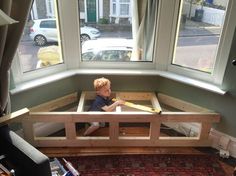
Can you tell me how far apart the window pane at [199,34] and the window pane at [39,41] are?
1123mm

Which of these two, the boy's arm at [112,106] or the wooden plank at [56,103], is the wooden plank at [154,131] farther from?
the wooden plank at [56,103]

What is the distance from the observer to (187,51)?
211 cm

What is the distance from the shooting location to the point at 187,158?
198 cm

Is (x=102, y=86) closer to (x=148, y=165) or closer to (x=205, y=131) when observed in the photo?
(x=148, y=165)

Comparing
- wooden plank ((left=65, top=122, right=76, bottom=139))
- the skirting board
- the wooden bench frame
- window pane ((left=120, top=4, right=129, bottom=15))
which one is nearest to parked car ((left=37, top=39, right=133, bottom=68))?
window pane ((left=120, top=4, right=129, bottom=15))

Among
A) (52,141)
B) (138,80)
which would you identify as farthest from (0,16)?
(138,80)

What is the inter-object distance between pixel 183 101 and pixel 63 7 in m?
1.37

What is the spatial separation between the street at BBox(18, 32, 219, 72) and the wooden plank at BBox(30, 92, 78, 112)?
34cm

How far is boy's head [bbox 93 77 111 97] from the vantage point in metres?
2.06

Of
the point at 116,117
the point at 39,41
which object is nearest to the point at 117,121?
the point at 116,117

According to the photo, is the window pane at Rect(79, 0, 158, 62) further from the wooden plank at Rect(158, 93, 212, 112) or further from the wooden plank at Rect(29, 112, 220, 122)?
the wooden plank at Rect(29, 112, 220, 122)

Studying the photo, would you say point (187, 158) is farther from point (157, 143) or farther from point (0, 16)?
point (0, 16)

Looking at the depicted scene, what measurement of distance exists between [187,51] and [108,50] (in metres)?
0.74

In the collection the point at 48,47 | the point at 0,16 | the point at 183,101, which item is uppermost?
the point at 0,16
